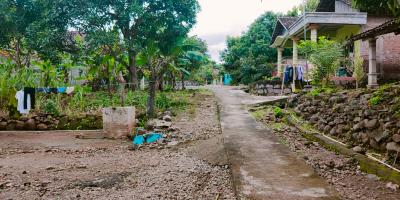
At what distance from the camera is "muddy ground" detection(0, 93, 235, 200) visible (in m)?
4.54

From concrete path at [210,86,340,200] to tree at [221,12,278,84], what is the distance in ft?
56.6

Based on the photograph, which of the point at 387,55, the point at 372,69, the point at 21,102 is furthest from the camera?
the point at 387,55

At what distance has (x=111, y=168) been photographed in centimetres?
581

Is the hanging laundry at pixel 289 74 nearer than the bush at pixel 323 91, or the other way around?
the bush at pixel 323 91

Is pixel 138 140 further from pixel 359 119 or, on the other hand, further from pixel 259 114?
pixel 359 119

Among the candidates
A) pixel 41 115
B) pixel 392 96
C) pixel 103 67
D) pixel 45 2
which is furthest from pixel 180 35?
pixel 392 96

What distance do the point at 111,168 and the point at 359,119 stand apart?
4.74 metres

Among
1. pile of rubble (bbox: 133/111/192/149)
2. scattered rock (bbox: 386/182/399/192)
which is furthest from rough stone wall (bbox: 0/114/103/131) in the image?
scattered rock (bbox: 386/182/399/192)

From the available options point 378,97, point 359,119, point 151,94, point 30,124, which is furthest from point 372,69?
point 30,124

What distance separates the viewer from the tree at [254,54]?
2484 cm

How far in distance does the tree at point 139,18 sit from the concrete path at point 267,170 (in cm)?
826

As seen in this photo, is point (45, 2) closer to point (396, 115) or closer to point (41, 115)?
point (41, 115)

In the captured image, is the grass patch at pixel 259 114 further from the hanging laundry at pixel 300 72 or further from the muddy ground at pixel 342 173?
the hanging laundry at pixel 300 72

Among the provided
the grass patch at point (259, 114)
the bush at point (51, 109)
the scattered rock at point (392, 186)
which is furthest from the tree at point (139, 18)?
the scattered rock at point (392, 186)
